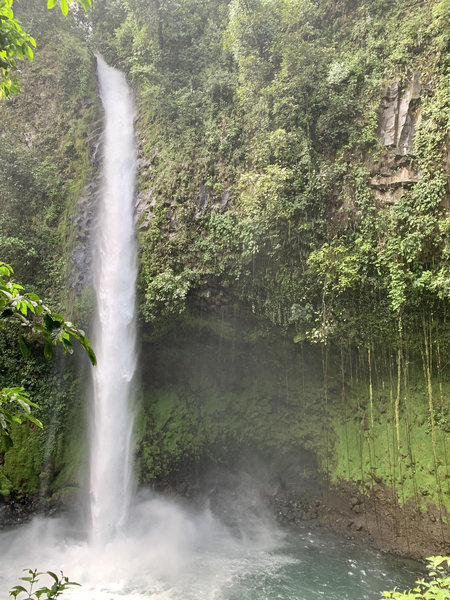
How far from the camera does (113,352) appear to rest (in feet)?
31.8

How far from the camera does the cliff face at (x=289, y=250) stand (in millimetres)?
7848

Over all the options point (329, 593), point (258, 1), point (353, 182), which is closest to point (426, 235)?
point (353, 182)

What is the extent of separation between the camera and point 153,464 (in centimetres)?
1030

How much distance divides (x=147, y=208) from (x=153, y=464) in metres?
6.69

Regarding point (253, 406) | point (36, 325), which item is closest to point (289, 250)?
point (253, 406)

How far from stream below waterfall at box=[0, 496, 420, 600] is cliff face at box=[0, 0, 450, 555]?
30.8 inches

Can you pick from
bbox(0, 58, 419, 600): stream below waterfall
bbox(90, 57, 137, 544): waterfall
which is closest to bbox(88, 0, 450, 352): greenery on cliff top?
bbox(90, 57, 137, 544): waterfall

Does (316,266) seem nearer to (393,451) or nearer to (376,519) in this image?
(393,451)

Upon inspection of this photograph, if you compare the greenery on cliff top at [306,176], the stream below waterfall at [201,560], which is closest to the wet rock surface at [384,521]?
the stream below waterfall at [201,560]

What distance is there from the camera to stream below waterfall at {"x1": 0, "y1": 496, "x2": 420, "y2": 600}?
683 cm

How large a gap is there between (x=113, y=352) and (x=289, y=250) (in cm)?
491

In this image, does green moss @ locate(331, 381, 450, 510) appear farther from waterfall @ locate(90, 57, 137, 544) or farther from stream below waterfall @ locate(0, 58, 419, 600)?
waterfall @ locate(90, 57, 137, 544)

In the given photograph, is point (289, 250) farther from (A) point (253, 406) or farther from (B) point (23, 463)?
(B) point (23, 463)

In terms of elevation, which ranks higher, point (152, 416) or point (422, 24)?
point (422, 24)
